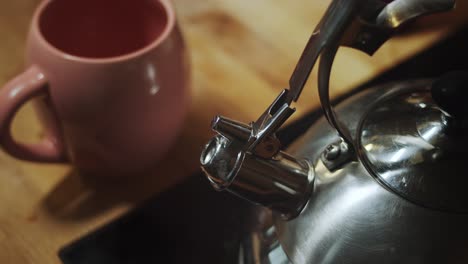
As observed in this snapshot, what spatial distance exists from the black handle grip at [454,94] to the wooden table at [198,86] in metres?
0.27

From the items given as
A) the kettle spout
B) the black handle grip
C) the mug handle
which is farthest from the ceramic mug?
the black handle grip

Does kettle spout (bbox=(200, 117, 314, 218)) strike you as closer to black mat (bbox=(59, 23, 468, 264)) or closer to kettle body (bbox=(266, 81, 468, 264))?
kettle body (bbox=(266, 81, 468, 264))

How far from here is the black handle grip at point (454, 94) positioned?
39cm

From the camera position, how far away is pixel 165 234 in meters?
0.57

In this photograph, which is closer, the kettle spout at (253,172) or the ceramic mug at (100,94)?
the kettle spout at (253,172)

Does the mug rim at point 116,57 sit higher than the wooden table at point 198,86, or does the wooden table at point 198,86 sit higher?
the mug rim at point 116,57

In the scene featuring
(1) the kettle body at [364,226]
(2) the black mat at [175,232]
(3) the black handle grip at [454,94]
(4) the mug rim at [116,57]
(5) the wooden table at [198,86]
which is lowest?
(2) the black mat at [175,232]

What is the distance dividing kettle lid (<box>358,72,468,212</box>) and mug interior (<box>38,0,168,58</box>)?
0.88ft

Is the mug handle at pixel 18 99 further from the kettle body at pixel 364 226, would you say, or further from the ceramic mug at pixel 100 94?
the kettle body at pixel 364 226

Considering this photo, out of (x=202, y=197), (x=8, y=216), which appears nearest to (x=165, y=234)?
(x=202, y=197)

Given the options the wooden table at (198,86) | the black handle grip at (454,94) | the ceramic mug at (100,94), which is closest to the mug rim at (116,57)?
the ceramic mug at (100,94)

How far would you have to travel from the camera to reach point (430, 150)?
41 cm

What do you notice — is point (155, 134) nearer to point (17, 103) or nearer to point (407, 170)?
point (17, 103)

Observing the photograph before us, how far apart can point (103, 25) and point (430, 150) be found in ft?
1.29
